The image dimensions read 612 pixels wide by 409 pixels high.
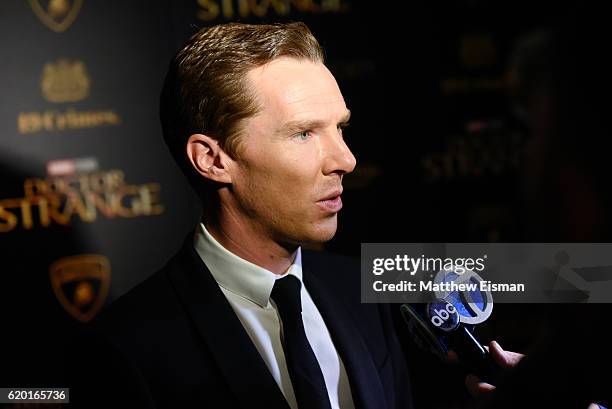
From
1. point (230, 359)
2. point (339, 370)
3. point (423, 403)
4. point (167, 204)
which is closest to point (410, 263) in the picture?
point (423, 403)

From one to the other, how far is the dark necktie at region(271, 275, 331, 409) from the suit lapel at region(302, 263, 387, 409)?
0.07 metres

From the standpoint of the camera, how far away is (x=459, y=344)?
1.02m

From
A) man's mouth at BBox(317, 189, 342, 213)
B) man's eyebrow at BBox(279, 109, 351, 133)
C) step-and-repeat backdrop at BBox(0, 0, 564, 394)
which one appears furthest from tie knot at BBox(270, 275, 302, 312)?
step-and-repeat backdrop at BBox(0, 0, 564, 394)

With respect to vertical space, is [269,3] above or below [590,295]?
above

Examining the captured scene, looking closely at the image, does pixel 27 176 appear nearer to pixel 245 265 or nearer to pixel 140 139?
pixel 140 139

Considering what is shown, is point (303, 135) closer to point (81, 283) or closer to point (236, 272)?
point (236, 272)

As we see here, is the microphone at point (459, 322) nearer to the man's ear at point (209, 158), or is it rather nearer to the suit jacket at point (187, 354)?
the suit jacket at point (187, 354)

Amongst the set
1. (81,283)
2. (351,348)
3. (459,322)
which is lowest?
(81,283)

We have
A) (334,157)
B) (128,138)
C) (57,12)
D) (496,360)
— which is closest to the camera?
(496,360)

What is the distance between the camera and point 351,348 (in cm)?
116

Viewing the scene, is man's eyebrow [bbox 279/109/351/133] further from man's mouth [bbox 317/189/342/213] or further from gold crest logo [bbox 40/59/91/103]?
gold crest logo [bbox 40/59/91/103]

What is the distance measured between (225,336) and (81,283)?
97 cm

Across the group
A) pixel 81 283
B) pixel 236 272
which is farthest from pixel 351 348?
pixel 81 283

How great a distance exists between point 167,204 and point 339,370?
39.9 inches
